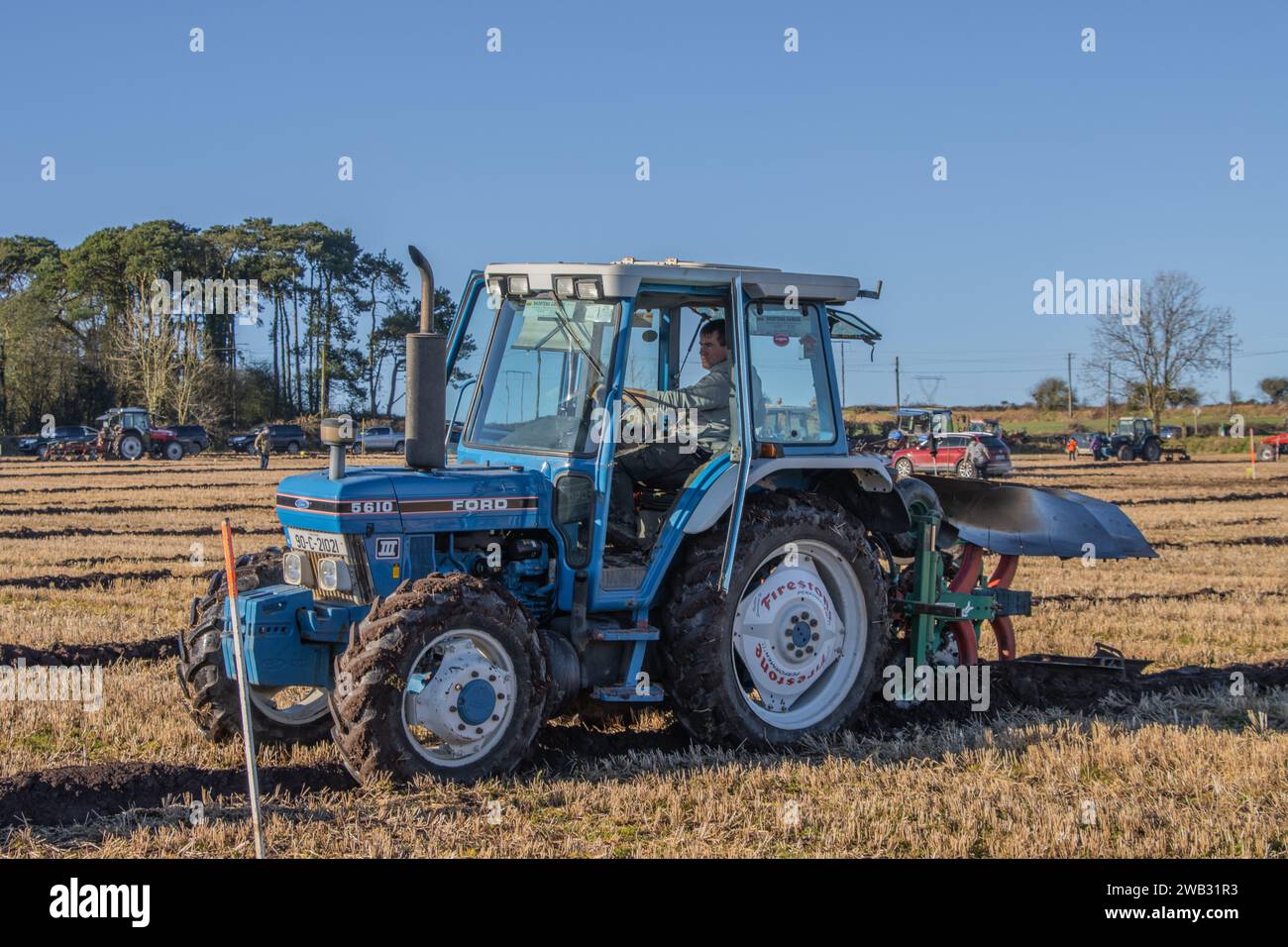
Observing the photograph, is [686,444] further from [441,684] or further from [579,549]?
[441,684]

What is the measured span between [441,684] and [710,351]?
7.99 ft

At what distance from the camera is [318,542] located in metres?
6.88

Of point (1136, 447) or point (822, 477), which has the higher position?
point (1136, 447)

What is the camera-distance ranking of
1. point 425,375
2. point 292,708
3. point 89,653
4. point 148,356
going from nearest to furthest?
point 425,375 < point 292,708 < point 89,653 < point 148,356

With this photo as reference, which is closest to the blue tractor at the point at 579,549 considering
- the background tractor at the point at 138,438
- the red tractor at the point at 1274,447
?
the background tractor at the point at 138,438

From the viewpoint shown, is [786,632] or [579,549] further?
[786,632]

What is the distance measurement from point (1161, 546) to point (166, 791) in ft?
51.5

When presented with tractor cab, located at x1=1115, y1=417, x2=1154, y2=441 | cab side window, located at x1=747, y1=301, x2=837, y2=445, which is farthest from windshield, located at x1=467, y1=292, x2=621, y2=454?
tractor cab, located at x1=1115, y1=417, x2=1154, y2=441

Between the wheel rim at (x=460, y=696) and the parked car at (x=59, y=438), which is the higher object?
the parked car at (x=59, y=438)

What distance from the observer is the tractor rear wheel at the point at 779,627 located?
7.16m

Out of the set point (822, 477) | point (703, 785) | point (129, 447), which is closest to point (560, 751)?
point (703, 785)

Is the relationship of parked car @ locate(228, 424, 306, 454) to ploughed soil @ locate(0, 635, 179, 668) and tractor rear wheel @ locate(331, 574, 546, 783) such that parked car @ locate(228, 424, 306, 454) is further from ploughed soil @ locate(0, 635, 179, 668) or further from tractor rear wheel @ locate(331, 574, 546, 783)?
tractor rear wheel @ locate(331, 574, 546, 783)

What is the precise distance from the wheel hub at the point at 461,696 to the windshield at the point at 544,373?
49.1 inches

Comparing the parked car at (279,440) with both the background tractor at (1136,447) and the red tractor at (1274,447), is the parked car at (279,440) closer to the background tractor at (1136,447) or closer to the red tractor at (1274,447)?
the background tractor at (1136,447)
